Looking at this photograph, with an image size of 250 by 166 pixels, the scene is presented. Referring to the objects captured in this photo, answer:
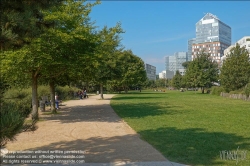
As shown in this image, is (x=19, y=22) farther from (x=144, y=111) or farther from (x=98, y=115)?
(x=144, y=111)

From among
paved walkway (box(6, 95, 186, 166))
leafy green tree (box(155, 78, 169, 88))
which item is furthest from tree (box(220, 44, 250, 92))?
leafy green tree (box(155, 78, 169, 88))

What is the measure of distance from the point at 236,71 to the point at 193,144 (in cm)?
4006

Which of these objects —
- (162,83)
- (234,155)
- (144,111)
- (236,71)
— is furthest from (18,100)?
(162,83)

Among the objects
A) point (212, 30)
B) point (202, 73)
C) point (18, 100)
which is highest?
point (212, 30)

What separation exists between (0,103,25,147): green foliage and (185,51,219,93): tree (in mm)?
62362

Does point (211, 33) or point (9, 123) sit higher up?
point (211, 33)

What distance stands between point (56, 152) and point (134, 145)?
236cm

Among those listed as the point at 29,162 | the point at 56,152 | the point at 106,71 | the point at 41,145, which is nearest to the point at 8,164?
the point at 29,162

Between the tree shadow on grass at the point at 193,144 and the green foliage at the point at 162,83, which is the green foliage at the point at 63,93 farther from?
the green foliage at the point at 162,83

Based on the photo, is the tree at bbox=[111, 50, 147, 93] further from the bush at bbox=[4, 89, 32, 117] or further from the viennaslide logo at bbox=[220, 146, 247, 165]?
the bush at bbox=[4, 89, 32, 117]

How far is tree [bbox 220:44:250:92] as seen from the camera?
43969 millimetres

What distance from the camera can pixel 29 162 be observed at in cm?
643

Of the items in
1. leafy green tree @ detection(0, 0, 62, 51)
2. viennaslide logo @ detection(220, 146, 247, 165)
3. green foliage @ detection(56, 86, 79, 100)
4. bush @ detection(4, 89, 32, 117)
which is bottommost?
viennaslide logo @ detection(220, 146, 247, 165)

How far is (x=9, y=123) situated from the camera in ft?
11.2
